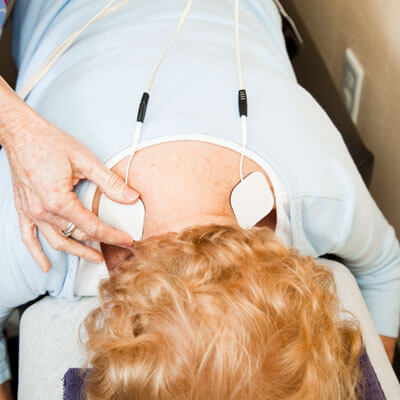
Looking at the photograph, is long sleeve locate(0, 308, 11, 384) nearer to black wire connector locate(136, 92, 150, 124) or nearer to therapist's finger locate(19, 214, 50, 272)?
therapist's finger locate(19, 214, 50, 272)

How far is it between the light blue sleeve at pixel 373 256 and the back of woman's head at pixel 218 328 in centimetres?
22

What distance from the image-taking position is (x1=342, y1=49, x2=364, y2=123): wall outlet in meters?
1.53

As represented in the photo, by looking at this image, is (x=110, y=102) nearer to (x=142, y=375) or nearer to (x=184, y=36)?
(x=184, y=36)

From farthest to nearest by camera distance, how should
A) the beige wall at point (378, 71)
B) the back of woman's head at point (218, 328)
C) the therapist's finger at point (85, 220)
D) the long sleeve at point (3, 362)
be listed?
the beige wall at point (378, 71), the long sleeve at point (3, 362), the therapist's finger at point (85, 220), the back of woman's head at point (218, 328)

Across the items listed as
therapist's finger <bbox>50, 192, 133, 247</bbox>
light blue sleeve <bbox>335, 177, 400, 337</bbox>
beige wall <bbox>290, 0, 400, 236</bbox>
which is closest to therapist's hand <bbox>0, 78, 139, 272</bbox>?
therapist's finger <bbox>50, 192, 133, 247</bbox>

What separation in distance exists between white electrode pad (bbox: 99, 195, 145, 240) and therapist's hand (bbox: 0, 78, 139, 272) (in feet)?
0.06

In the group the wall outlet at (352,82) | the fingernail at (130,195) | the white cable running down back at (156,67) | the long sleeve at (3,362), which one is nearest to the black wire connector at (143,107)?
the white cable running down back at (156,67)

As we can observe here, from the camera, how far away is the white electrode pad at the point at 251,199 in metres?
0.88

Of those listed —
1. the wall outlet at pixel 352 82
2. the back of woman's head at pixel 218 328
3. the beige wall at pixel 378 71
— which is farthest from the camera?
the wall outlet at pixel 352 82

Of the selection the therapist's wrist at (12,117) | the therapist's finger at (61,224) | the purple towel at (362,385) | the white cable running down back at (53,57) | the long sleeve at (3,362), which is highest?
the white cable running down back at (53,57)

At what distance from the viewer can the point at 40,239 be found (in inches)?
36.1

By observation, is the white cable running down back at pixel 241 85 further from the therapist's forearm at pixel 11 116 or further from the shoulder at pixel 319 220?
the therapist's forearm at pixel 11 116

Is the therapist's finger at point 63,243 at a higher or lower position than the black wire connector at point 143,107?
lower

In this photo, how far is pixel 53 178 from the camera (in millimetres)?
845
